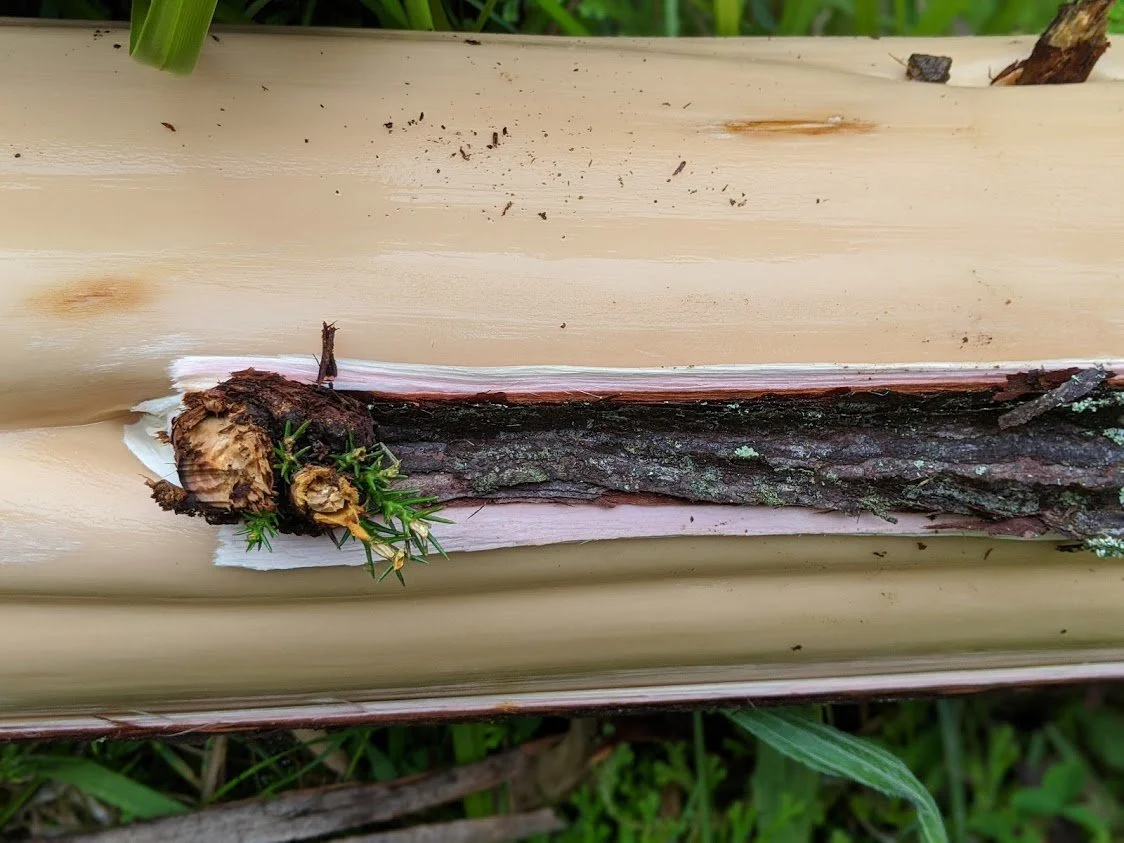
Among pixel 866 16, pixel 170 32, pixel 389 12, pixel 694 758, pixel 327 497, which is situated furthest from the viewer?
pixel 694 758

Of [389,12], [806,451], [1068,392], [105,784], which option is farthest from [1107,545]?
[105,784]

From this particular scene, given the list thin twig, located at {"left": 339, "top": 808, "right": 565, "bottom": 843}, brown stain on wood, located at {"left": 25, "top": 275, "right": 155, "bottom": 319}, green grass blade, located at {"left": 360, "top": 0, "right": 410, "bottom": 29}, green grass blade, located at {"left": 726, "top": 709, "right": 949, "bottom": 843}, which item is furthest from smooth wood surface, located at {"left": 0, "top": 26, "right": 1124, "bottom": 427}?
thin twig, located at {"left": 339, "top": 808, "right": 565, "bottom": 843}

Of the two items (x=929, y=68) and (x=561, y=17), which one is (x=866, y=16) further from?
(x=561, y=17)

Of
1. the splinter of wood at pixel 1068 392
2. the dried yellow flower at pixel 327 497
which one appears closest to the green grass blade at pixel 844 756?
the splinter of wood at pixel 1068 392

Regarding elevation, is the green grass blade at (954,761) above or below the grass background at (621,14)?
below

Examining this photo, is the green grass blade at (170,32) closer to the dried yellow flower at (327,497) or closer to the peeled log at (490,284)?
the peeled log at (490,284)

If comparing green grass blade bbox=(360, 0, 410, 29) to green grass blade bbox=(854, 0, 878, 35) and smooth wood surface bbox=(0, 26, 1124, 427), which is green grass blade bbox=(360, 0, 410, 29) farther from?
green grass blade bbox=(854, 0, 878, 35)

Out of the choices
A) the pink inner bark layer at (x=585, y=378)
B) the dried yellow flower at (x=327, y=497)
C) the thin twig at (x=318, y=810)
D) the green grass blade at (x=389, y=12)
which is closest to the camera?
the dried yellow flower at (x=327, y=497)
